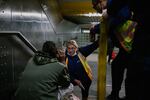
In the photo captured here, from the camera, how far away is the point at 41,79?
2541 mm

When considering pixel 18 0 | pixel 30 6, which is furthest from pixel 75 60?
pixel 30 6

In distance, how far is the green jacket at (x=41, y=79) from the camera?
100 inches

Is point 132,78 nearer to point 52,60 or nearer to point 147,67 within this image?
point 147,67

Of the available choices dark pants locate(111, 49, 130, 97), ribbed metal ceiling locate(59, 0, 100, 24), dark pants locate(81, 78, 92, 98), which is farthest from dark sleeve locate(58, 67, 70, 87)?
ribbed metal ceiling locate(59, 0, 100, 24)

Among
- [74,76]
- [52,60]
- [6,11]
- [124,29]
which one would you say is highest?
[6,11]

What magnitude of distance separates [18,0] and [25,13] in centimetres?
33

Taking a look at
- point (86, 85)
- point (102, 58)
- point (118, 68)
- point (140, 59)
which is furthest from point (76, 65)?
point (140, 59)

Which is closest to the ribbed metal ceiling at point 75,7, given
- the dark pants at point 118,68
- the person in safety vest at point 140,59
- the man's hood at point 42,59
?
the dark pants at point 118,68

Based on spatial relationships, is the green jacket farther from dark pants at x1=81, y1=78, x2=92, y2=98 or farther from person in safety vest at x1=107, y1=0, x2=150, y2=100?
person in safety vest at x1=107, y1=0, x2=150, y2=100

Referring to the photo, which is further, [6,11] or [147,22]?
[6,11]

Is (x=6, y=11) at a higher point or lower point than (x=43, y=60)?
higher

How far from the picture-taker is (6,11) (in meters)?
3.56

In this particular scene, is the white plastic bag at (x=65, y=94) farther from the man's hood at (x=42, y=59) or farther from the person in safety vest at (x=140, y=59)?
the person in safety vest at (x=140, y=59)

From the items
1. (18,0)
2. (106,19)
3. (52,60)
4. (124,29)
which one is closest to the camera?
(106,19)
